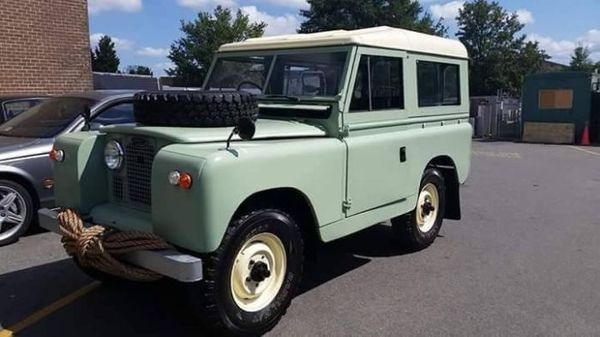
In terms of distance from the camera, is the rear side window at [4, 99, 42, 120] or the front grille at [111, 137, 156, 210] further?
the rear side window at [4, 99, 42, 120]

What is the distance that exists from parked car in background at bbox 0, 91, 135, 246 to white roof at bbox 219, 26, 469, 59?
78.5 inches

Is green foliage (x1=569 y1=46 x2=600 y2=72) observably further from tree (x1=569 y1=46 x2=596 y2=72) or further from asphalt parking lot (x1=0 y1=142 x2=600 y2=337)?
asphalt parking lot (x1=0 y1=142 x2=600 y2=337)

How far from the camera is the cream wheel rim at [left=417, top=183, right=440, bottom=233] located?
6004 millimetres

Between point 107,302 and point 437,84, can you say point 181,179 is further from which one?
point 437,84

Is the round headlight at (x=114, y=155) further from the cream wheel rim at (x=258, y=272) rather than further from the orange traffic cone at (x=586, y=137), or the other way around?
the orange traffic cone at (x=586, y=137)

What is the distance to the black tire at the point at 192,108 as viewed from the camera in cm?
410

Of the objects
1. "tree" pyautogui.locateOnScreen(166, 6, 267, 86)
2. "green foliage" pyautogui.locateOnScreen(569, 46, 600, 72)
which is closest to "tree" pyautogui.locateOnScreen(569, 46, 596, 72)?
"green foliage" pyautogui.locateOnScreen(569, 46, 600, 72)

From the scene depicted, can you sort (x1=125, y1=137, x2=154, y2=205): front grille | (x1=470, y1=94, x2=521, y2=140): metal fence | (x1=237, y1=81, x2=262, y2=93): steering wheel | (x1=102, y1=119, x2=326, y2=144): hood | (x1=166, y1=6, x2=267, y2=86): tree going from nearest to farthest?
(x1=102, y1=119, x2=326, y2=144): hood
(x1=125, y1=137, x2=154, y2=205): front grille
(x1=237, y1=81, x2=262, y2=93): steering wheel
(x1=470, y1=94, x2=521, y2=140): metal fence
(x1=166, y1=6, x2=267, y2=86): tree

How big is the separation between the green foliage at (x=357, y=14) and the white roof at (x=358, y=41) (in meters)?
48.3

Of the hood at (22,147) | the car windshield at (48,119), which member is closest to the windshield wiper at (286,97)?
the car windshield at (48,119)

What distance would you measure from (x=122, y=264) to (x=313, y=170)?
4.80ft

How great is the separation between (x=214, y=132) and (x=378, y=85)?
1.77m

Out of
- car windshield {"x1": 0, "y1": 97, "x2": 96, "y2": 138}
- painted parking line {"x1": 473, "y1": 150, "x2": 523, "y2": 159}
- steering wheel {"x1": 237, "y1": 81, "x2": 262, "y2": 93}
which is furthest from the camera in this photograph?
Result: painted parking line {"x1": 473, "y1": 150, "x2": 523, "y2": 159}

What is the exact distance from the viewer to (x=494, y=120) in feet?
73.9
